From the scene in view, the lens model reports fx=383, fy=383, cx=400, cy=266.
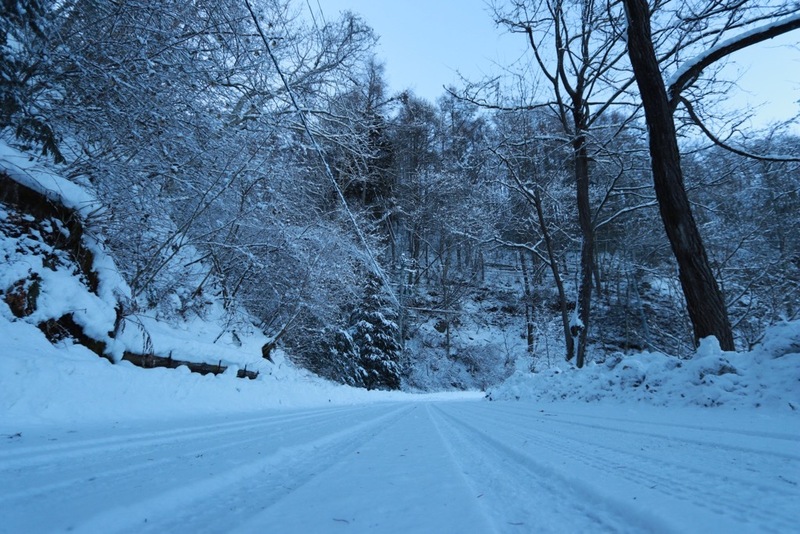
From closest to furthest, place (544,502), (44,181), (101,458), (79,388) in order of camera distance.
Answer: (544,502) < (101,458) < (79,388) < (44,181)

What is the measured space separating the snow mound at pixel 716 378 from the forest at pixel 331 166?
528mm

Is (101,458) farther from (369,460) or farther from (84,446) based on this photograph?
(369,460)

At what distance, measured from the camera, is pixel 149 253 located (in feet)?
20.1

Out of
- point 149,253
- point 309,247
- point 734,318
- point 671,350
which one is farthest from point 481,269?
point 149,253

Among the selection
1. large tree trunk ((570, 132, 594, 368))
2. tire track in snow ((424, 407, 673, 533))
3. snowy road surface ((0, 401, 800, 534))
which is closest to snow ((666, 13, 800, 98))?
large tree trunk ((570, 132, 594, 368))

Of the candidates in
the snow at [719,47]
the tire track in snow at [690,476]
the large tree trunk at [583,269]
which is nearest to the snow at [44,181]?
the tire track in snow at [690,476]

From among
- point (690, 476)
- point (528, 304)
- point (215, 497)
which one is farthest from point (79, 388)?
point (528, 304)

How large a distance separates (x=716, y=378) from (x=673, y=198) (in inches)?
107

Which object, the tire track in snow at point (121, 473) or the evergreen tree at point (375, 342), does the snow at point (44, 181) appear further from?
the evergreen tree at point (375, 342)

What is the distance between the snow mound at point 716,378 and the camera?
2.92m

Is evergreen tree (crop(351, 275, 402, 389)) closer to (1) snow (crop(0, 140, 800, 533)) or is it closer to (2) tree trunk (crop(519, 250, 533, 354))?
(2) tree trunk (crop(519, 250, 533, 354))

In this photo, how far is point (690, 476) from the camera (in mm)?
1245

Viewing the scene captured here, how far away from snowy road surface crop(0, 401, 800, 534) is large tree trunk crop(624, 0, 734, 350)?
10.0 feet

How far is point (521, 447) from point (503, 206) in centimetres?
1411
